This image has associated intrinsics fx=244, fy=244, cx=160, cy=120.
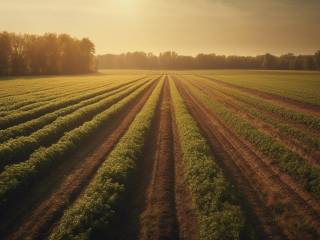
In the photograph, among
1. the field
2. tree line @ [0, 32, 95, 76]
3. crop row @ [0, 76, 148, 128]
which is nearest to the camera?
the field

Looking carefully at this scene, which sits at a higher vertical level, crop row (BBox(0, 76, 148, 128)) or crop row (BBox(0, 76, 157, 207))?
crop row (BBox(0, 76, 148, 128))

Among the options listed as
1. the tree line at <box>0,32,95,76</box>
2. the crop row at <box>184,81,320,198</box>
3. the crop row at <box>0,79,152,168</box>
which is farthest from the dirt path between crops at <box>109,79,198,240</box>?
the tree line at <box>0,32,95,76</box>

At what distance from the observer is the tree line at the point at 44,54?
3525 inches

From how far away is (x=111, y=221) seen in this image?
27.6ft

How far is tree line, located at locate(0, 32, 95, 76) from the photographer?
8953cm

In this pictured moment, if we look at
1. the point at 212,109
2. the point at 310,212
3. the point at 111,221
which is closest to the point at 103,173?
the point at 111,221

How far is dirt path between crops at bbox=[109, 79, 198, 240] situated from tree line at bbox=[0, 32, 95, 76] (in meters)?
93.2

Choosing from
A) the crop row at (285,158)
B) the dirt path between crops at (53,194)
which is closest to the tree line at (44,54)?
the dirt path between crops at (53,194)

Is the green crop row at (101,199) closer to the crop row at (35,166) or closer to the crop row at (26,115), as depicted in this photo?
the crop row at (35,166)

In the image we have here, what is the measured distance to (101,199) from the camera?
9148 mm

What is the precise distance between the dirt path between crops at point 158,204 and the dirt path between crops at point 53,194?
2.35 metres

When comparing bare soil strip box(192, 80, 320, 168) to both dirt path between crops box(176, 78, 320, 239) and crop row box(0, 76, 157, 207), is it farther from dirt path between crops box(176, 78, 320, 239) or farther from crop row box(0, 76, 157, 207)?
crop row box(0, 76, 157, 207)

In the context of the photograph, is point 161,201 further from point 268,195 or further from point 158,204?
point 268,195

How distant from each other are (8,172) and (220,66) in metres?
196
